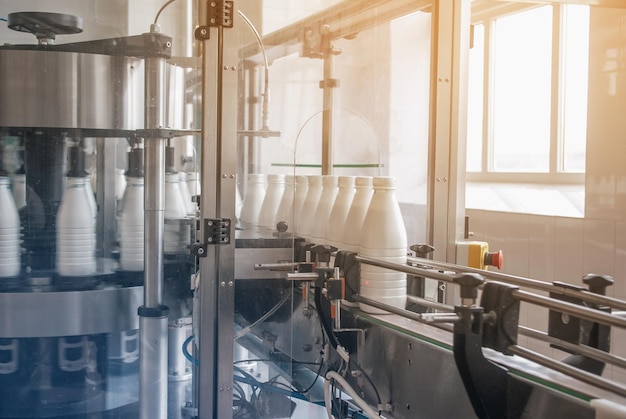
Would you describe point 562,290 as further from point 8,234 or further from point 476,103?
point 476,103

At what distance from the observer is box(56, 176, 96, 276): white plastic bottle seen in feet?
4.19

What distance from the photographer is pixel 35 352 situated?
1292mm

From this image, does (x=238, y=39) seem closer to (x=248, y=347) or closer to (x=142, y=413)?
(x=248, y=347)

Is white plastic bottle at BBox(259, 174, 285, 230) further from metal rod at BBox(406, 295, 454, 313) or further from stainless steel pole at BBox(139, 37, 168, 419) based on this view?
metal rod at BBox(406, 295, 454, 313)

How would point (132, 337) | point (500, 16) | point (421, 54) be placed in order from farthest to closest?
point (500, 16) < point (421, 54) < point (132, 337)

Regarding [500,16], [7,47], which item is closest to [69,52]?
[7,47]

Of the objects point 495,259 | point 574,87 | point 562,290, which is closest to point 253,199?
point 495,259

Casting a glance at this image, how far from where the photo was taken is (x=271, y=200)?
1.42 meters

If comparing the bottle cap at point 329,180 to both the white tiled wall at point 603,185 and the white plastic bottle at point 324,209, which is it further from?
the white tiled wall at point 603,185

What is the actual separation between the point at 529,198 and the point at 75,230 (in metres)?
2.06

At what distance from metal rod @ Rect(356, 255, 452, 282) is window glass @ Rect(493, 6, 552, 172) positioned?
6.72 ft

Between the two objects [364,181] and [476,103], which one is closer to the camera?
[364,181]

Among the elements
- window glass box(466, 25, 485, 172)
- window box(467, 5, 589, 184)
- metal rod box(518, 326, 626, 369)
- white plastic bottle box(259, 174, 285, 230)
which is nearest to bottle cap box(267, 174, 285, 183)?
white plastic bottle box(259, 174, 285, 230)

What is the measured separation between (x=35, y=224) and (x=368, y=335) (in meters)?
0.65
